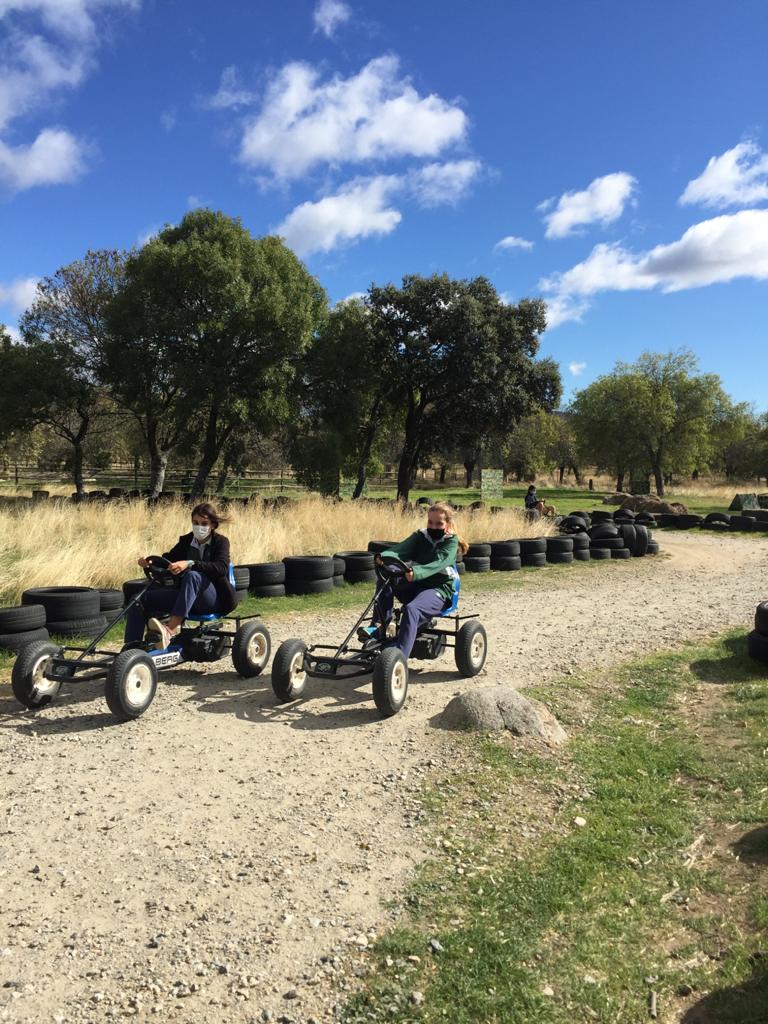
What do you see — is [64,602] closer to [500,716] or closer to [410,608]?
[410,608]

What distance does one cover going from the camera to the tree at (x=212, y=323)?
21.9 meters

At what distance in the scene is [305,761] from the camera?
464 centimetres

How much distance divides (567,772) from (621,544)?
13.0 meters

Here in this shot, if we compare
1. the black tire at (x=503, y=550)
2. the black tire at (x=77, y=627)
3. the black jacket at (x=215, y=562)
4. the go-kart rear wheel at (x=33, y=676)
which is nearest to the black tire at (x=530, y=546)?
the black tire at (x=503, y=550)

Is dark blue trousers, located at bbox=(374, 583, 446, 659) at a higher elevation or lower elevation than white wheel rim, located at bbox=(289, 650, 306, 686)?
higher

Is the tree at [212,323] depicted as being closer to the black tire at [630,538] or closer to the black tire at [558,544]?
the black tire at [558,544]

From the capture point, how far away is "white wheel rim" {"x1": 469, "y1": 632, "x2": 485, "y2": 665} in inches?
263

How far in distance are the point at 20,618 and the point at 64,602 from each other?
1.92 ft

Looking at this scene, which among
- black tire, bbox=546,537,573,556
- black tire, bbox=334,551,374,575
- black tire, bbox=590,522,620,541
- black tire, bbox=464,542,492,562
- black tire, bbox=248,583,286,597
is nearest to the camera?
black tire, bbox=248,583,286,597

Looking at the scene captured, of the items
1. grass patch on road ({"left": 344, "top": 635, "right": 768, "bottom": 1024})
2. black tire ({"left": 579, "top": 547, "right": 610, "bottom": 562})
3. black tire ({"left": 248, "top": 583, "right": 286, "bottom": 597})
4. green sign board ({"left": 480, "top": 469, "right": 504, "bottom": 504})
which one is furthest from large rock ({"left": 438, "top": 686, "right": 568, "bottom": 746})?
green sign board ({"left": 480, "top": 469, "right": 504, "bottom": 504})

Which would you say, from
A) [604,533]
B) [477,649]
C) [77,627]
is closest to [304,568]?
[77,627]

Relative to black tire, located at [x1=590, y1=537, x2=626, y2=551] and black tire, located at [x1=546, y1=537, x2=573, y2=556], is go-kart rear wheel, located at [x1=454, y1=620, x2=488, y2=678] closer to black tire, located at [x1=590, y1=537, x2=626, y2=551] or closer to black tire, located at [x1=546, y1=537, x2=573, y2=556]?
black tire, located at [x1=546, y1=537, x2=573, y2=556]

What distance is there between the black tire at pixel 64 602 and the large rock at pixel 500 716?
13.9ft

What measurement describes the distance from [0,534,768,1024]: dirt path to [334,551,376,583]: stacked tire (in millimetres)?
5162
